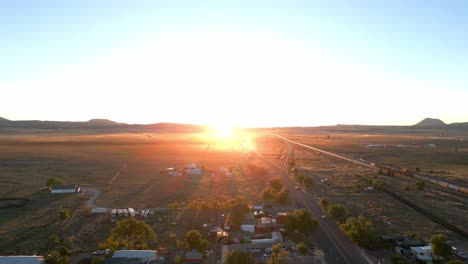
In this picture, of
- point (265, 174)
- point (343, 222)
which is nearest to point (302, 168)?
point (265, 174)

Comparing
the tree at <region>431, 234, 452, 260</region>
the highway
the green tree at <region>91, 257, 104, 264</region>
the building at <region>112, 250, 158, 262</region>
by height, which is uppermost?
the tree at <region>431, 234, 452, 260</region>

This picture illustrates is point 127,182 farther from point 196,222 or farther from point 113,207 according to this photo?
point 196,222

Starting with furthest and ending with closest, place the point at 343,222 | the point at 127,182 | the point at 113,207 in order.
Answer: the point at 127,182 < the point at 113,207 < the point at 343,222

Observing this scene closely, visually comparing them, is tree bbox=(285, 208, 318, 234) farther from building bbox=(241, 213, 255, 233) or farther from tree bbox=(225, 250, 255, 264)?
tree bbox=(225, 250, 255, 264)

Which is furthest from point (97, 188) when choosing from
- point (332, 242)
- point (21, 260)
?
point (332, 242)

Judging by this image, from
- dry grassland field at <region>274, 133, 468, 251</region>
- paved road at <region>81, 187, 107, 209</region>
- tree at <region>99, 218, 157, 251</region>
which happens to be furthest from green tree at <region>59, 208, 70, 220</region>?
dry grassland field at <region>274, 133, 468, 251</region>

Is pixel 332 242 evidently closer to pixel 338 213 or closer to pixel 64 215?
pixel 338 213

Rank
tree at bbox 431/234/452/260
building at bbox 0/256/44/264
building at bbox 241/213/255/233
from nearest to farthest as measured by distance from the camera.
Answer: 1. building at bbox 0/256/44/264
2. tree at bbox 431/234/452/260
3. building at bbox 241/213/255/233
